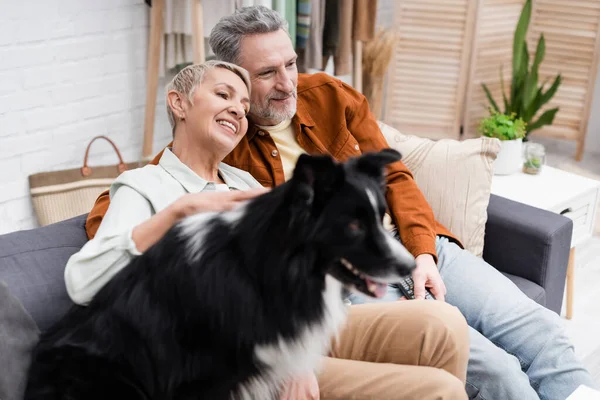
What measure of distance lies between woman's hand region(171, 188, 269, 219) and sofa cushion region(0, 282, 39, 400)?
387 mm

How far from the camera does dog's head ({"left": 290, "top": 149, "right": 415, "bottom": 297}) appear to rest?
107cm

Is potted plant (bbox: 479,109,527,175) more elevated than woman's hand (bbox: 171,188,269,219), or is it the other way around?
woman's hand (bbox: 171,188,269,219)

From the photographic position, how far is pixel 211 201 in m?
1.29

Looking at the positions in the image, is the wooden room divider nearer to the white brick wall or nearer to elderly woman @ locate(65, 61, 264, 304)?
the white brick wall

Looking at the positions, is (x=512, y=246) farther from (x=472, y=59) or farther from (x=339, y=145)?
(x=472, y=59)

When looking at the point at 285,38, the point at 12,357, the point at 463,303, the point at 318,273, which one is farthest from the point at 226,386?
the point at 285,38

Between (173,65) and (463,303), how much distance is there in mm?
1852

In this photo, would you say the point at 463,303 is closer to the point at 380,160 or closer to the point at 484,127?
the point at 380,160

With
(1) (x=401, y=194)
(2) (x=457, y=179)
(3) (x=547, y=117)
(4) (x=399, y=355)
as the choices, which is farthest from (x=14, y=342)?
(3) (x=547, y=117)

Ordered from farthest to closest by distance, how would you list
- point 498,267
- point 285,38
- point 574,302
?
1. point 574,302
2. point 498,267
3. point 285,38

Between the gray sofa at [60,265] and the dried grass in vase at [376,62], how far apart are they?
1734 mm

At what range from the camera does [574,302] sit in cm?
299

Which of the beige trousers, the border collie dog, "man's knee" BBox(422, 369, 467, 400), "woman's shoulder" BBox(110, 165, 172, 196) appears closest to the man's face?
"woman's shoulder" BBox(110, 165, 172, 196)

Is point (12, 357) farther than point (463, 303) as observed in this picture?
No
